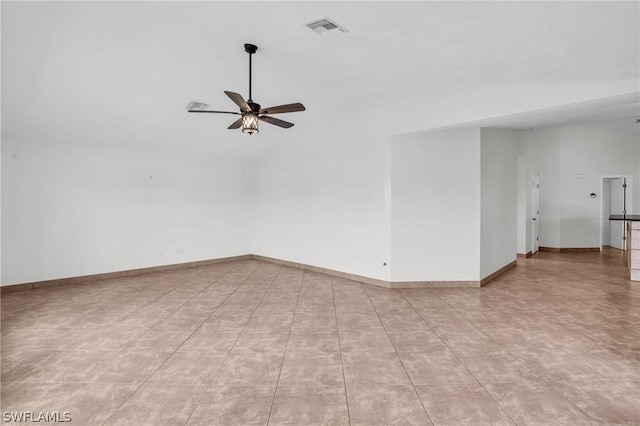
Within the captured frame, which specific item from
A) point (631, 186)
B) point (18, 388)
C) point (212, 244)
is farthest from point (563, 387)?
point (631, 186)

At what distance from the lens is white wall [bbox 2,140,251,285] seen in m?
5.60

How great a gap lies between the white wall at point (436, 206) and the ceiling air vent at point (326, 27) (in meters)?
2.64

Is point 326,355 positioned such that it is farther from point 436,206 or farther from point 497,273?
point 497,273

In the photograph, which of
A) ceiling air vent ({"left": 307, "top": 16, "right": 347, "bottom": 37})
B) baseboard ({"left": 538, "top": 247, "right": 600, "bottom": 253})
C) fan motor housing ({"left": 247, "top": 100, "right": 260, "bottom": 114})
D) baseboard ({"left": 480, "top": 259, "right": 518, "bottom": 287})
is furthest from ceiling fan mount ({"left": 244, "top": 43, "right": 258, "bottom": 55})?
baseboard ({"left": 538, "top": 247, "right": 600, "bottom": 253})

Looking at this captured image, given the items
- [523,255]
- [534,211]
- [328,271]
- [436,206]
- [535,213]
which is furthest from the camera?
[535,213]

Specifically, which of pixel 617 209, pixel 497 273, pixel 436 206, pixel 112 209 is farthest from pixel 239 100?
pixel 617 209

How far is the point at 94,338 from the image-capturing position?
370 cm

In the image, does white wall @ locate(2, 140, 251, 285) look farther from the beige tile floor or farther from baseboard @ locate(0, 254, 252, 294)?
the beige tile floor

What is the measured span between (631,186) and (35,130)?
13758 millimetres

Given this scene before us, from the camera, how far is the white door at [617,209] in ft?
30.8

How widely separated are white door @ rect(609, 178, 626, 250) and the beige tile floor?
16.6 ft

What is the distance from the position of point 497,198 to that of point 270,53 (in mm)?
4745

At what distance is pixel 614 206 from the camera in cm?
971

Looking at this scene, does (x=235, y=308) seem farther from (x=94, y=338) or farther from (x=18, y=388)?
(x=18, y=388)
